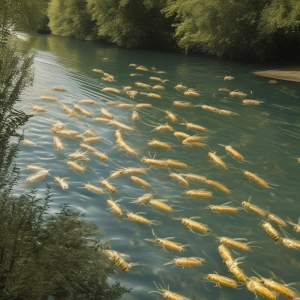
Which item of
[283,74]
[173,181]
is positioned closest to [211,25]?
[283,74]

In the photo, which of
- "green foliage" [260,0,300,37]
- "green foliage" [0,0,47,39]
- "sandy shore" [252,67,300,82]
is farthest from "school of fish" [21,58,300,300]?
"green foliage" [260,0,300,37]

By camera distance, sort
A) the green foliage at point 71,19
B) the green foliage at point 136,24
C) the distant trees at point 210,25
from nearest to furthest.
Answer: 1. the distant trees at point 210,25
2. the green foliage at point 136,24
3. the green foliage at point 71,19

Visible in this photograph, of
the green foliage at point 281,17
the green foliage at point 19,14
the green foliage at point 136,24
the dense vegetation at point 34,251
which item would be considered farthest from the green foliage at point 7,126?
the green foliage at point 136,24

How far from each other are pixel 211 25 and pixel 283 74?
8386mm

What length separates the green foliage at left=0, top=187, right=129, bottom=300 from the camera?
242 cm

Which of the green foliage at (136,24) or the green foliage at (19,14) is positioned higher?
the green foliage at (136,24)

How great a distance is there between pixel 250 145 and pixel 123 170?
4.56 m

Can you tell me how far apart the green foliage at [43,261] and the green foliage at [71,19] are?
47.8 metres

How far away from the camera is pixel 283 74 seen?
24812 millimetres

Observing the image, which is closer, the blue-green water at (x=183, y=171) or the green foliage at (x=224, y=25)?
the blue-green water at (x=183, y=171)

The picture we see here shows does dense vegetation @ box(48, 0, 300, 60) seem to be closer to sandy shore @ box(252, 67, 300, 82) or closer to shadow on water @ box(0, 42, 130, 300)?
sandy shore @ box(252, 67, 300, 82)

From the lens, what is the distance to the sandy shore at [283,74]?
940 inches

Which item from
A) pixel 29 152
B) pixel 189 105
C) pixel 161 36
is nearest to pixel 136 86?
pixel 189 105

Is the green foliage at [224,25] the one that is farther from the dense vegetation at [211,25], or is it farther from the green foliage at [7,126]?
the green foliage at [7,126]
